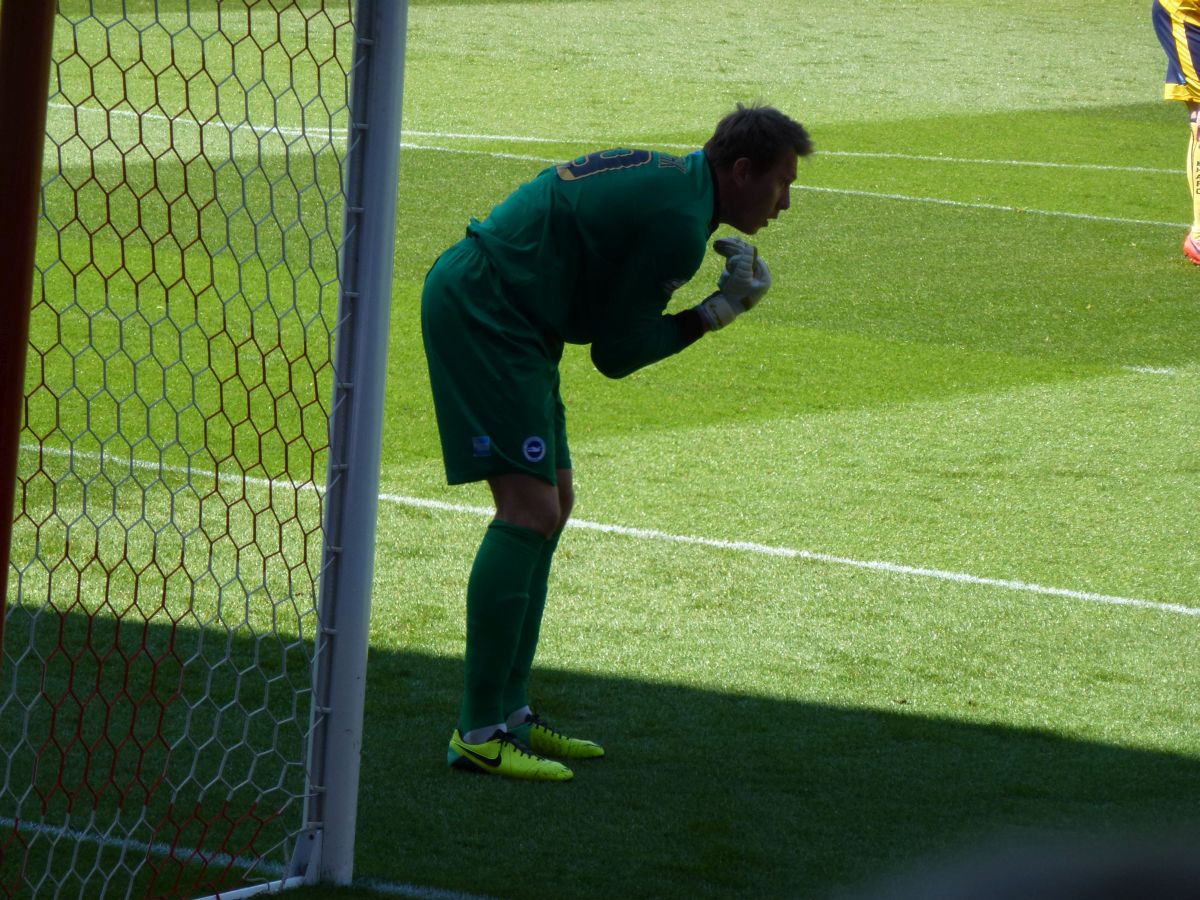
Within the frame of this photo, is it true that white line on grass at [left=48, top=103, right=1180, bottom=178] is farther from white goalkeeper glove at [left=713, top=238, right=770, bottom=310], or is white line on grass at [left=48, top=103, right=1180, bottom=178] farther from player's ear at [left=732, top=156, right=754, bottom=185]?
player's ear at [left=732, top=156, right=754, bottom=185]

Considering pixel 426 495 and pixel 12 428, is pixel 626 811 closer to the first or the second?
pixel 12 428

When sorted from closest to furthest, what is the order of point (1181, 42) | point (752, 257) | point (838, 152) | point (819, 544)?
point (752, 257)
point (819, 544)
point (1181, 42)
point (838, 152)

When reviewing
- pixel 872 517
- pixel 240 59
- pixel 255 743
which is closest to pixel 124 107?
pixel 240 59

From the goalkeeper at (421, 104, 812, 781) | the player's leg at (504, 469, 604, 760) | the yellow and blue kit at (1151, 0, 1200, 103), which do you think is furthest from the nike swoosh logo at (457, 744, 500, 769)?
the yellow and blue kit at (1151, 0, 1200, 103)

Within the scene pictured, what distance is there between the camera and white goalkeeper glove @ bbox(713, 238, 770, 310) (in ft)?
13.7

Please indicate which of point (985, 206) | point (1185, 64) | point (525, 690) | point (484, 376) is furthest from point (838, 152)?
point (484, 376)

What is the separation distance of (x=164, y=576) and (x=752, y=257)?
166cm

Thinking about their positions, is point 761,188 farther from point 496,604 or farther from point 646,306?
point 496,604

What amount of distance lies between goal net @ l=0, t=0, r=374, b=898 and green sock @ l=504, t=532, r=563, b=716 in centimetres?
48

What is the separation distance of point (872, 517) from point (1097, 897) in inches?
227

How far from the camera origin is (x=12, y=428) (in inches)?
89.1

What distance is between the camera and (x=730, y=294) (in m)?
4.23

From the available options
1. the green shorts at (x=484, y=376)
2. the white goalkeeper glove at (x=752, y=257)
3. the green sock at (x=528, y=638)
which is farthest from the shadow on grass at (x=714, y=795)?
the white goalkeeper glove at (x=752, y=257)

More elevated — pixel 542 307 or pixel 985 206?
pixel 542 307
